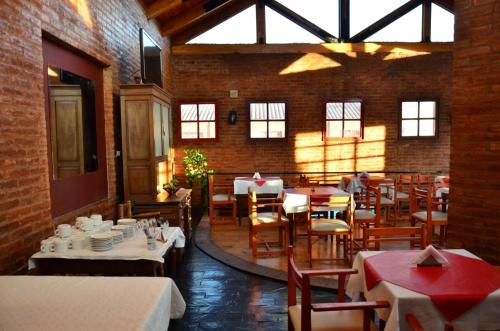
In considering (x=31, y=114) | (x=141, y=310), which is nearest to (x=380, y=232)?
(x=141, y=310)

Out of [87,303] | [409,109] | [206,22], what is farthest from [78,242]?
[409,109]

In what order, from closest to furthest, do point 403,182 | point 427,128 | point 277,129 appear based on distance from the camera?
point 403,182, point 277,129, point 427,128

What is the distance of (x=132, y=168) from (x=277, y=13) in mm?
5237

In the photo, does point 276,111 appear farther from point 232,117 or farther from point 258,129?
point 232,117

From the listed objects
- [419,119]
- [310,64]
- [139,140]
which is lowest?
[139,140]

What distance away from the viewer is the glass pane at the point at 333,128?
8.34 m

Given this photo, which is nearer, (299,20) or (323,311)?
(323,311)

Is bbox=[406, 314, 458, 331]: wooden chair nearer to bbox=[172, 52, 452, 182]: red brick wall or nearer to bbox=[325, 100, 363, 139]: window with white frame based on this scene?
bbox=[172, 52, 452, 182]: red brick wall

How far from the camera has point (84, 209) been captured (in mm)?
3916

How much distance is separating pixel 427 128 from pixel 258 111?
379 centimetres

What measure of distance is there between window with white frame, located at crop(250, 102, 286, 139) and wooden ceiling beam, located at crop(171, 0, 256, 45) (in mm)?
1926

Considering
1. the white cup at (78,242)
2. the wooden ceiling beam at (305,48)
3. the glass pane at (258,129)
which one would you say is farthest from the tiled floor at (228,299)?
the wooden ceiling beam at (305,48)

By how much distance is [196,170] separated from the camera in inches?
308

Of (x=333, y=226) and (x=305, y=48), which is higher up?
(x=305, y=48)
